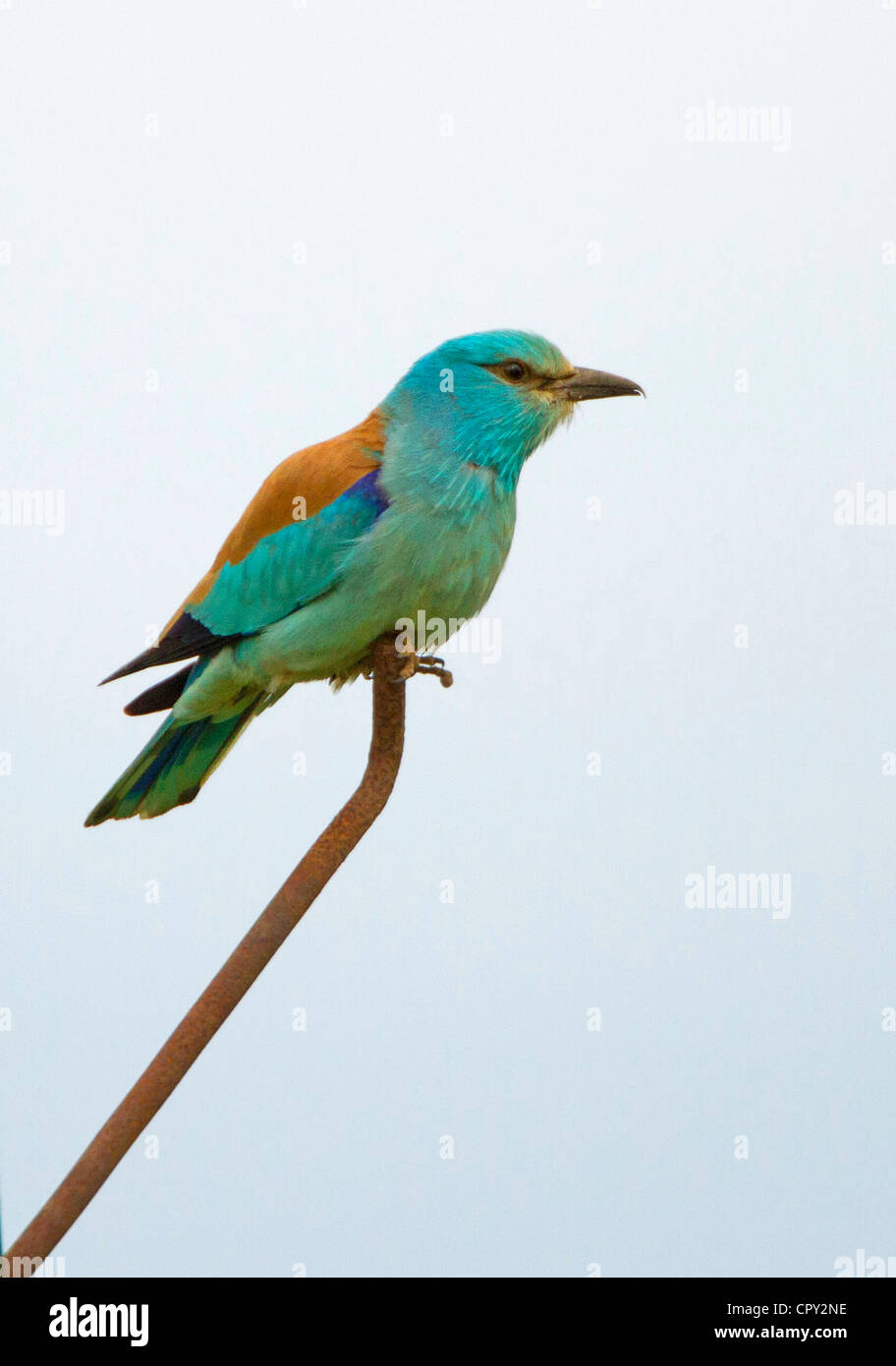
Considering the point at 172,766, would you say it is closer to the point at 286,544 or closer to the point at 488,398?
the point at 286,544

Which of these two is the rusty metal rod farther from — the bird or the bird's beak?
the bird's beak

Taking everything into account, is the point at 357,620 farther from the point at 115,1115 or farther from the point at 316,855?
the point at 115,1115

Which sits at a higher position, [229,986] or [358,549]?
[358,549]

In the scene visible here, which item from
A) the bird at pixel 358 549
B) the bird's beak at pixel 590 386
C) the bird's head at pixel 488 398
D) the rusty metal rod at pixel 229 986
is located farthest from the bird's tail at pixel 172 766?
the bird's beak at pixel 590 386

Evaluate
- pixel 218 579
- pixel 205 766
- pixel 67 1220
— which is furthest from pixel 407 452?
pixel 67 1220

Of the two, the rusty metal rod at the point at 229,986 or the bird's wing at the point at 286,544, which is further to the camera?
the bird's wing at the point at 286,544

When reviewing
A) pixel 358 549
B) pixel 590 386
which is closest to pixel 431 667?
pixel 358 549

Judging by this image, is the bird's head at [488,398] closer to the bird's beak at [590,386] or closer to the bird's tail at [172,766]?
the bird's beak at [590,386]

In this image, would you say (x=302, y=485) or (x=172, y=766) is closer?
(x=302, y=485)
